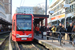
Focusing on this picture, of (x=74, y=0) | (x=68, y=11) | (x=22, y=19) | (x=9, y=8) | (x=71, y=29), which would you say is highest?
(x=9, y=8)

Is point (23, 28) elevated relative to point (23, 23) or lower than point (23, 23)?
lower

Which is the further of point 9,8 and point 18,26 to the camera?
point 9,8

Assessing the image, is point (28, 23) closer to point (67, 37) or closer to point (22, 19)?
point (22, 19)

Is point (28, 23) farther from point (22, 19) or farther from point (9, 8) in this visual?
point (9, 8)

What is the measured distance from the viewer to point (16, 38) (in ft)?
41.2

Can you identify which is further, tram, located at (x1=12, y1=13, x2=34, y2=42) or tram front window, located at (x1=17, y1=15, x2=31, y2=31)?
tram front window, located at (x1=17, y1=15, x2=31, y2=31)

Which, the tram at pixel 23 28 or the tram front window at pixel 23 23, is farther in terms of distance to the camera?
the tram front window at pixel 23 23

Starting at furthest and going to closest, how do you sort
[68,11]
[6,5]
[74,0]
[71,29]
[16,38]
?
[6,5] < [68,11] < [74,0] < [16,38] < [71,29]

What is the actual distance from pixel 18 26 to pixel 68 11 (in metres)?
20.6

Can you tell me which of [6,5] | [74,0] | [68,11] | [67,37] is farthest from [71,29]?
[6,5]

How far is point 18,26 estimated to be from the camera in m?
12.8

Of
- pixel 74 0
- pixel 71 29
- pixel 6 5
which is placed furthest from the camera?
pixel 6 5

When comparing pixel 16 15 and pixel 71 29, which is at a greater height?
pixel 16 15

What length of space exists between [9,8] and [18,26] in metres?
97.0
